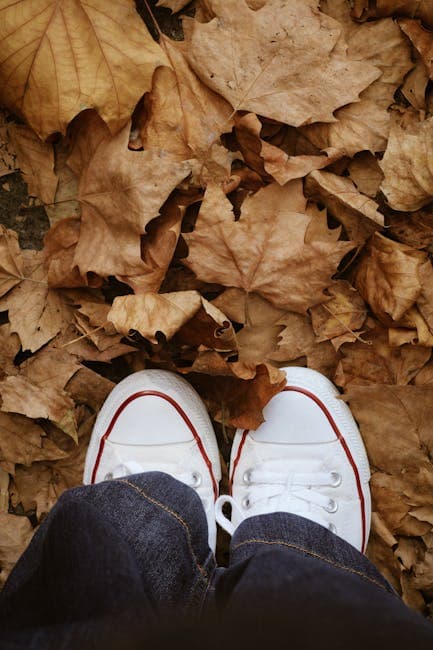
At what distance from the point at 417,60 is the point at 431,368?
30.8 inches

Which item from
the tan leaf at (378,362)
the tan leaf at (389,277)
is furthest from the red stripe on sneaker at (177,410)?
the tan leaf at (389,277)

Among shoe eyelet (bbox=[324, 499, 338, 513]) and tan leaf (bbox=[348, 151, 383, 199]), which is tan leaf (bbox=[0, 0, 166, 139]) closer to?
tan leaf (bbox=[348, 151, 383, 199])

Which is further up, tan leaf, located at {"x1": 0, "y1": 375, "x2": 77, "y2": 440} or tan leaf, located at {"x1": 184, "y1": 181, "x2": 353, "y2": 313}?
tan leaf, located at {"x1": 184, "y1": 181, "x2": 353, "y2": 313}

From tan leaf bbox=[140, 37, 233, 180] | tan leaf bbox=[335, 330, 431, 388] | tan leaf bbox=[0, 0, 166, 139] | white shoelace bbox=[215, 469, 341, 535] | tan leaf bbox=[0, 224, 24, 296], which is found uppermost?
tan leaf bbox=[0, 0, 166, 139]

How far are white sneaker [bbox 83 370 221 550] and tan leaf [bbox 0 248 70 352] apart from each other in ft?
0.80

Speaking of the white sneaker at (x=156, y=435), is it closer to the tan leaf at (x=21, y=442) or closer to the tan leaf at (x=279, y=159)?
the tan leaf at (x=21, y=442)

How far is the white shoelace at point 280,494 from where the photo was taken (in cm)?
173

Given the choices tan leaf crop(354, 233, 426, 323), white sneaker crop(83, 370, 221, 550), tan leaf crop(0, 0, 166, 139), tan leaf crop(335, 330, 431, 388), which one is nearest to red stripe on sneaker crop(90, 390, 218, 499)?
white sneaker crop(83, 370, 221, 550)

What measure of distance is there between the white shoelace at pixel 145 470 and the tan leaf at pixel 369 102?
3.09ft

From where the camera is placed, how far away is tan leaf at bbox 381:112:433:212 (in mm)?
1574

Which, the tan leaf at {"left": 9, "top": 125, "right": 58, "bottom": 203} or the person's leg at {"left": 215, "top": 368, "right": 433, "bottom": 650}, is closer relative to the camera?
the person's leg at {"left": 215, "top": 368, "right": 433, "bottom": 650}

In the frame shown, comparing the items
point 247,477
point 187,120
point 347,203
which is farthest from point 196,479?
point 187,120

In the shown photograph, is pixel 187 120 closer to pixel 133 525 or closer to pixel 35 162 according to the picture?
pixel 35 162

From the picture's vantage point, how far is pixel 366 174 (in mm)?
1676
